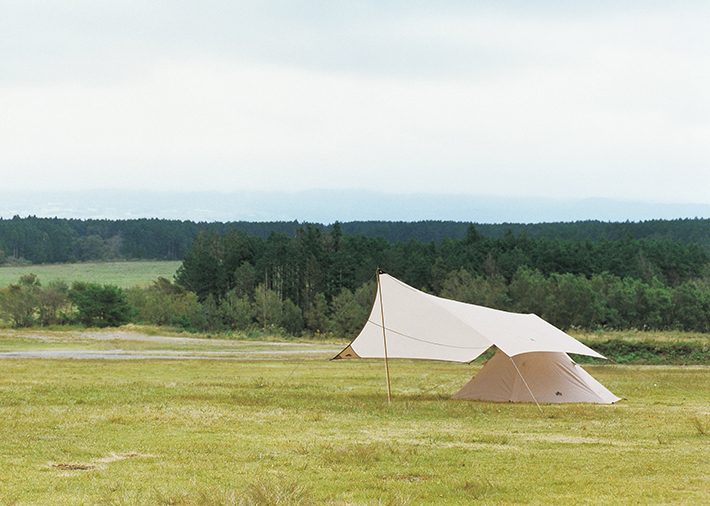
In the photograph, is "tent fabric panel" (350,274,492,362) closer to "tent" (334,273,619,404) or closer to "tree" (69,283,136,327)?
"tent" (334,273,619,404)

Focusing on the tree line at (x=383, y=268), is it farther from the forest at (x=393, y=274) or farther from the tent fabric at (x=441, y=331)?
the tent fabric at (x=441, y=331)

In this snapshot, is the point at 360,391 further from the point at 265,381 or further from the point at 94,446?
the point at 94,446

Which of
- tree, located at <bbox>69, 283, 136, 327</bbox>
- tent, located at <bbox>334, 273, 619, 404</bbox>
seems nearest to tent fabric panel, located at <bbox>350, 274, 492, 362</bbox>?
tent, located at <bbox>334, 273, 619, 404</bbox>

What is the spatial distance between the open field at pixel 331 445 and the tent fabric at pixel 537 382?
75cm

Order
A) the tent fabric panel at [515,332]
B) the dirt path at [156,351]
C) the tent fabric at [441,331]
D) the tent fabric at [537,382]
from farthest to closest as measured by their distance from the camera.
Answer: the dirt path at [156,351]
the tent fabric at [537,382]
the tent fabric at [441,331]
the tent fabric panel at [515,332]

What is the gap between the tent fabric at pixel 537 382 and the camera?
17531 millimetres

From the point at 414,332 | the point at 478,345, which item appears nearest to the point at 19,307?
the point at 414,332

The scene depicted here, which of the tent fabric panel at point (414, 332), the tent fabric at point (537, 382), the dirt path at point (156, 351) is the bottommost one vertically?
the dirt path at point (156, 351)

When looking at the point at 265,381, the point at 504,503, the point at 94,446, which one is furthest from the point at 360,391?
the point at 504,503

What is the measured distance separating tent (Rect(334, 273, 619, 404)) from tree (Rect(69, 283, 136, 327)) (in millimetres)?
42340

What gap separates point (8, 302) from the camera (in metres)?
57.5

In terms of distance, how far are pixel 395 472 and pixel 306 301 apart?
86750mm

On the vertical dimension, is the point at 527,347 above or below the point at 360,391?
above

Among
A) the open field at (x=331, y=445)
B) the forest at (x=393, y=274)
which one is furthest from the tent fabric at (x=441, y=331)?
the forest at (x=393, y=274)
